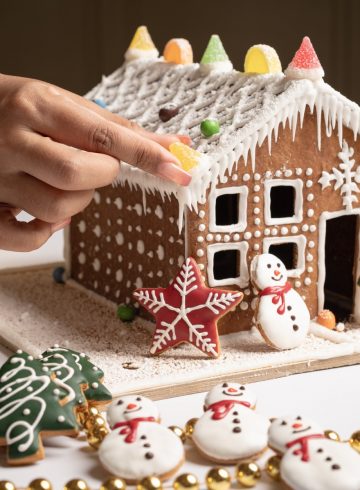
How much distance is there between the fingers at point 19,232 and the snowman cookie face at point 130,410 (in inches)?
→ 15.5

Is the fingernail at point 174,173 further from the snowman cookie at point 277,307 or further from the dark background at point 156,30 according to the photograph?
the dark background at point 156,30

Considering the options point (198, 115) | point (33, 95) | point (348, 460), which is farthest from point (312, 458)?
point (198, 115)

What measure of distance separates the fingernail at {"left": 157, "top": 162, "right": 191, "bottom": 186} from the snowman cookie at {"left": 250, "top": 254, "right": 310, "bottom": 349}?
0.25 meters

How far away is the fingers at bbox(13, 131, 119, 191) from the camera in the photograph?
1546mm

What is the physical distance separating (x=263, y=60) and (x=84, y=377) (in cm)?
90

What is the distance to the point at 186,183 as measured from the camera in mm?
1843

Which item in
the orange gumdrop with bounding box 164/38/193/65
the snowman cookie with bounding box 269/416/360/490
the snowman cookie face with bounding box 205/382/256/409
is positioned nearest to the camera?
the snowman cookie with bounding box 269/416/360/490

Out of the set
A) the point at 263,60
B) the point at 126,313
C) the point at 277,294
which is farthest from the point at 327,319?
the point at 263,60

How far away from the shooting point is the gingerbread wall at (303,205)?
1.95m

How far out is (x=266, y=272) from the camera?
1942 millimetres

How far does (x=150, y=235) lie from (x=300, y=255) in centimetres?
34

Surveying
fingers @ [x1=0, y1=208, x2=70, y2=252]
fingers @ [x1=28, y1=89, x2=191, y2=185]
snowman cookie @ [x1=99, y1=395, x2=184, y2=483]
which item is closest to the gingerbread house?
fingers @ [x1=28, y1=89, x2=191, y2=185]

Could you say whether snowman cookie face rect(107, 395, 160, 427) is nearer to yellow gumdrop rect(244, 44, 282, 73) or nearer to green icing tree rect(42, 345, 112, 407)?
green icing tree rect(42, 345, 112, 407)

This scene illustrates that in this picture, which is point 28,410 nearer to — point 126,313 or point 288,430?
point 288,430
